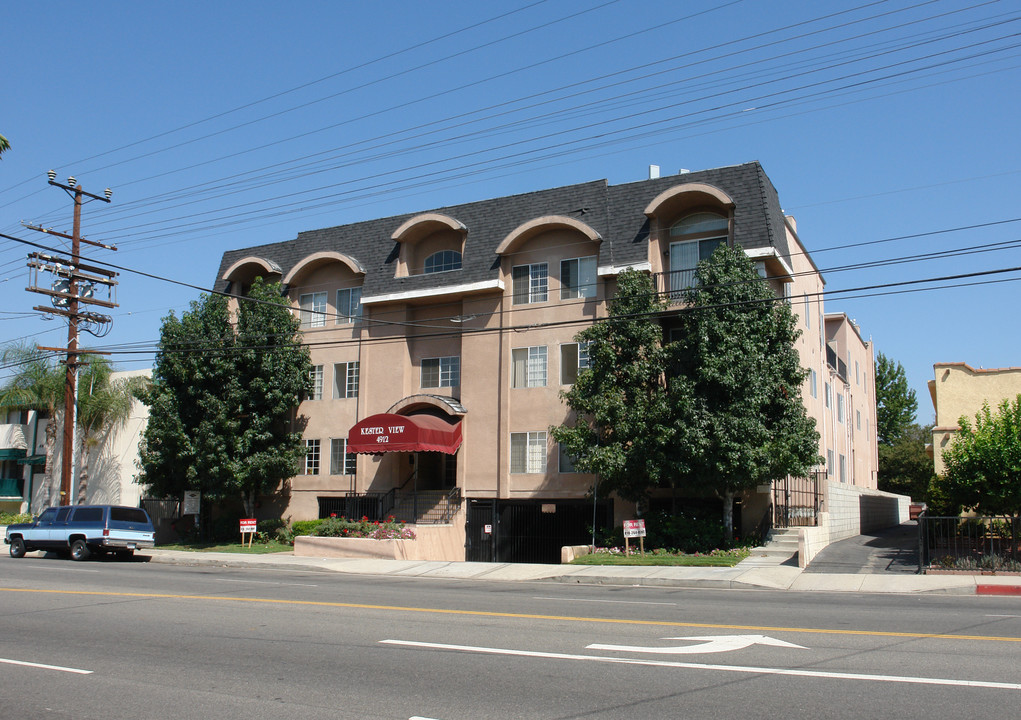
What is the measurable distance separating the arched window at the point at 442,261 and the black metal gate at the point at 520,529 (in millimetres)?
8744

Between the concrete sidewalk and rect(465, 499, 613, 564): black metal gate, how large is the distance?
4618 millimetres

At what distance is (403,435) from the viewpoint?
28.6 metres

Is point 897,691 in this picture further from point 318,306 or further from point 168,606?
point 318,306

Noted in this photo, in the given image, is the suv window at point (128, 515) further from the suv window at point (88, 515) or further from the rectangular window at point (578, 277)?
the rectangular window at point (578, 277)

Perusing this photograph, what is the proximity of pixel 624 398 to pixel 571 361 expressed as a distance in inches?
165

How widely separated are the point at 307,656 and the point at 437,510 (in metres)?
21.6

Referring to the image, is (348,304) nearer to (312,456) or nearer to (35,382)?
(312,456)

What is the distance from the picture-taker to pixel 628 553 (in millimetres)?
24469

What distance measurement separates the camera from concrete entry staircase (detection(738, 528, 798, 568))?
22391 millimetres

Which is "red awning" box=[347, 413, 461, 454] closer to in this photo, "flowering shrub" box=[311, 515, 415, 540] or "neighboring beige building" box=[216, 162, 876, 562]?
"neighboring beige building" box=[216, 162, 876, 562]

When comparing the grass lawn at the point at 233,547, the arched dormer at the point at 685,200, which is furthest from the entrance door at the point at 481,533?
the arched dormer at the point at 685,200

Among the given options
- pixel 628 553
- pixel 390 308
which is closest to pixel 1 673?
pixel 628 553

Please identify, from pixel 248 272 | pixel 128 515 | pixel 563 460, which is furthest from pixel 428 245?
pixel 128 515

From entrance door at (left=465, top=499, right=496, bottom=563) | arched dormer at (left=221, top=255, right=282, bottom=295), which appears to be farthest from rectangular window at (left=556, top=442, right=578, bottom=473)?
arched dormer at (left=221, top=255, right=282, bottom=295)
